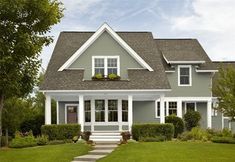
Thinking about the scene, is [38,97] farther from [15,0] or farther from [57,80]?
[15,0]

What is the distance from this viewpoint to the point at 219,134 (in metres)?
30.4

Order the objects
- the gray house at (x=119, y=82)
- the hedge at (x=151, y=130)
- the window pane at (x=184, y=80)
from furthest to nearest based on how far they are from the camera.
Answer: the window pane at (x=184, y=80), the gray house at (x=119, y=82), the hedge at (x=151, y=130)

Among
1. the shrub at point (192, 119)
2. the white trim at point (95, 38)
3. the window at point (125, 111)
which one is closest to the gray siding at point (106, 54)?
the white trim at point (95, 38)

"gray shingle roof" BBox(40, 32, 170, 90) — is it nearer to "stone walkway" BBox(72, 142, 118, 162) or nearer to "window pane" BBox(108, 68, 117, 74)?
"window pane" BBox(108, 68, 117, 74)

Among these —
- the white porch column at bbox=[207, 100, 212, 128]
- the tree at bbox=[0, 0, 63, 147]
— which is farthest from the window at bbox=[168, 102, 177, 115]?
the tree at bbox=[0, 0, 63, 147]

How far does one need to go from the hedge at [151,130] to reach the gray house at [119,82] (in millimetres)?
1226

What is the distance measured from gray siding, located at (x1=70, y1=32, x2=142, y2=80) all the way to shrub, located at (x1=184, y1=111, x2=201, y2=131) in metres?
6.27

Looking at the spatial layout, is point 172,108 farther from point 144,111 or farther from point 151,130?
point 151,130

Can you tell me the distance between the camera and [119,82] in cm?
3212

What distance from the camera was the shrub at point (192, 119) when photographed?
36.5 metres

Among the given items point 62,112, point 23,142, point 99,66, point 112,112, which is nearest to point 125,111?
point 112,112

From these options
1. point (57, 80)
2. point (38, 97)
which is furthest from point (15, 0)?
point (38, 97)

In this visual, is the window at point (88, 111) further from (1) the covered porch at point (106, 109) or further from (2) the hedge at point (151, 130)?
(2) the hedge at point (151, 130)

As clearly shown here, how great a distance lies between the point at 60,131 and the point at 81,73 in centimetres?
526
